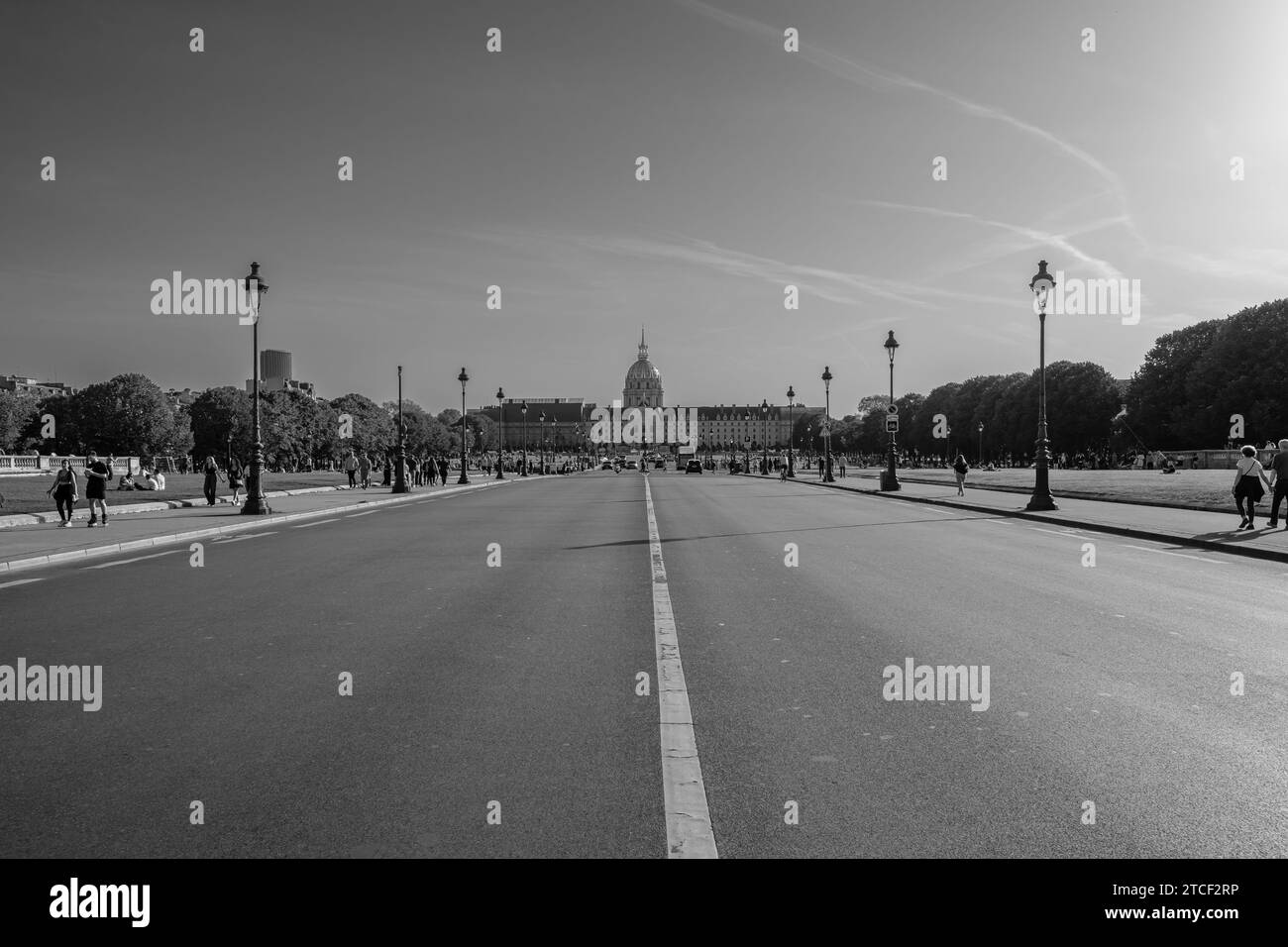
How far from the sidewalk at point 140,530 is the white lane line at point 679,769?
12.4m

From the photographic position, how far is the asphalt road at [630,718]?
14.2 ft

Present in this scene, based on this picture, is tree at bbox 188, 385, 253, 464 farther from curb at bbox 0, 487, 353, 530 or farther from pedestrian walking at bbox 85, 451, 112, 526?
pedestrian walking at bbox 85, 451, 112, 526

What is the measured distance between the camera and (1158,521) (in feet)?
76.9

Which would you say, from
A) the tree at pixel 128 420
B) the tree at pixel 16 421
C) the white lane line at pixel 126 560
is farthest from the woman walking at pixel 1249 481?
the tree at pixel 16 421

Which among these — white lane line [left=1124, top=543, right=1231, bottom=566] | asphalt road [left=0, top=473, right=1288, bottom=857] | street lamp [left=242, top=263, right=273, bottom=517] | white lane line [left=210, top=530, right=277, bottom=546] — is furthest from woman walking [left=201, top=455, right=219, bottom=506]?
white lane line [left=1124, top=543, right=1231, bottom=566]

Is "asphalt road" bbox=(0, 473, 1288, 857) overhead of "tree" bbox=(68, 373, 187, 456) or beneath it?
beneath

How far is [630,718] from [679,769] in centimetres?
110

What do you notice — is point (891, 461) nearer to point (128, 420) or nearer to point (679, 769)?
point (679, 769)

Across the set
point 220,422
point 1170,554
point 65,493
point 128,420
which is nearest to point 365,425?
point 220,422

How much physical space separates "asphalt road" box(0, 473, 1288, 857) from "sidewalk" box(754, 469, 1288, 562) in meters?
4.67

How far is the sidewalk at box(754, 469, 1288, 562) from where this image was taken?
1772 centimetres

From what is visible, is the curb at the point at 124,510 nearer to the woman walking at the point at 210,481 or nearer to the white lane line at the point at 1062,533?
the woman walking at the point at 210,481
